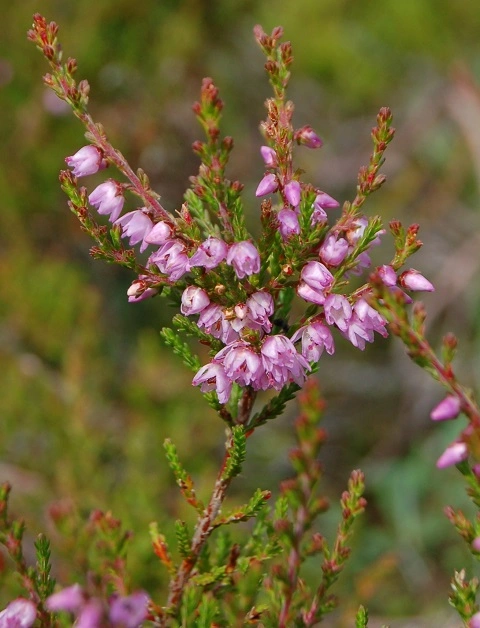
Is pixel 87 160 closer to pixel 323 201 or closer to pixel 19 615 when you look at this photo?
pixel 323 201

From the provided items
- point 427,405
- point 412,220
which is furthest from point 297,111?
point 427,405

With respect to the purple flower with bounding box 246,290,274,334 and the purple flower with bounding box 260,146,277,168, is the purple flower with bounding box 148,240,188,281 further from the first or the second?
the purple flower with bounding box 260,146,277,168

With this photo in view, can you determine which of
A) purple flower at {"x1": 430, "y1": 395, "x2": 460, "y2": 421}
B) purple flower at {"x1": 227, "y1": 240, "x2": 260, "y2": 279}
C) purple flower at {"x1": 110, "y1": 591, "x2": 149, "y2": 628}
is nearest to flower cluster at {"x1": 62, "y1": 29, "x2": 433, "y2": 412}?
purple flower at {"x1": 227, "y1": 240, "x2": 260, "y2": 279}

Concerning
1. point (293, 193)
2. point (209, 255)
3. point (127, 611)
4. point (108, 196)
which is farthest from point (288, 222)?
point (127, 611)

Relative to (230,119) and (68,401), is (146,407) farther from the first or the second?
(230,119)

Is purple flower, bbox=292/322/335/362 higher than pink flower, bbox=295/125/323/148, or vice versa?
pink flower, bbox=295/125/323/148

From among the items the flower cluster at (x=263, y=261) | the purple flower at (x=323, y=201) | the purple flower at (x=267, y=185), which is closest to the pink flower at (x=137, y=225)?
the flower cluster at (x=263, y=261)
